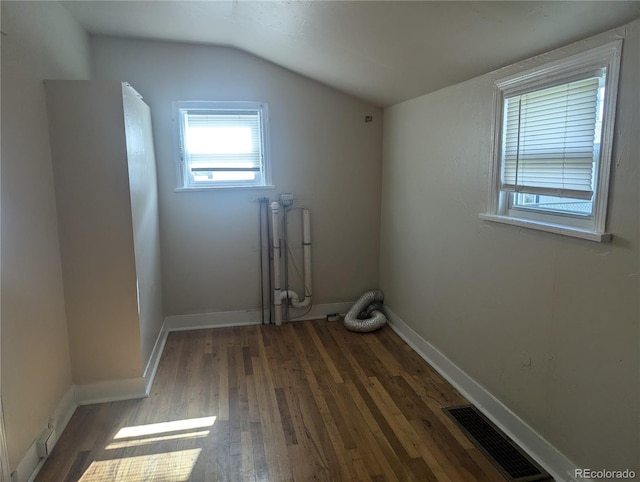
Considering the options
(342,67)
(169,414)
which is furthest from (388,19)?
(169,414)

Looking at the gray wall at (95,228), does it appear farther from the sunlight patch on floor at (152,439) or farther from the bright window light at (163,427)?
the sunlight patch on floor at (152,439)

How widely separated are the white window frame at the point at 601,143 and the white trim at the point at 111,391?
2.35 metres

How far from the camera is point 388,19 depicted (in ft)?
6.81

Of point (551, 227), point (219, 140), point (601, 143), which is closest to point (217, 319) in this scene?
point (219, 140)

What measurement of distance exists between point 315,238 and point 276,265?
1.45 ft

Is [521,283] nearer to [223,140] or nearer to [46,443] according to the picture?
[46,443]

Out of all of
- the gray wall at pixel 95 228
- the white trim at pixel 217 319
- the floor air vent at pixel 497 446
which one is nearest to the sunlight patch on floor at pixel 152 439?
the gray wall at pixel 95 228

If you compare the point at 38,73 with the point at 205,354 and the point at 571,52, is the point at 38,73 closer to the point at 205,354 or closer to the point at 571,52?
the point at 205,354

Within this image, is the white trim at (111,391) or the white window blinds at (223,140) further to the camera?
the white window blinds at (223,140)

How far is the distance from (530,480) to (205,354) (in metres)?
2.30

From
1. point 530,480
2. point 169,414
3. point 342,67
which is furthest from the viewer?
point 342,67

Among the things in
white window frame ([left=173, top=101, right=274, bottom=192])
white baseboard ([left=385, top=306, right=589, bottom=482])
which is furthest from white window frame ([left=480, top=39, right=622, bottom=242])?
white window frame ([left=173, top=101, right=274, bottom=192])

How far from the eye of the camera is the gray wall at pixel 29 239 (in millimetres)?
1816

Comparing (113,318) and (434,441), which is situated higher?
(113,318)
